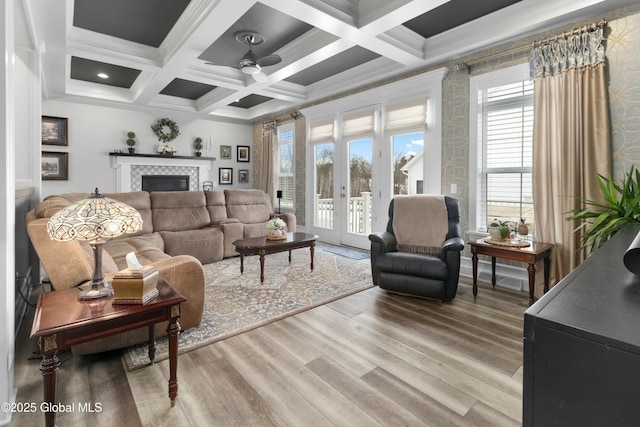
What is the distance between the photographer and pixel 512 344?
92.2 inches

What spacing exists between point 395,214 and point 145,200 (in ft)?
11.5

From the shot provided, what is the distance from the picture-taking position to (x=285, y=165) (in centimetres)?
721

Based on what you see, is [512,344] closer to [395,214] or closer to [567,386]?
[395,214]

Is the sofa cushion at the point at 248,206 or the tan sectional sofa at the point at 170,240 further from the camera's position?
the sofa cushion at the point at 248,206

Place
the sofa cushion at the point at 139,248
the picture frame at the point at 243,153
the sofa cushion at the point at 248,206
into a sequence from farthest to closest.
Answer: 1. the picture frame at the point at 243,153
2. the sofa cushion at the point at 248,206
3. the sofa cushion at the point at 139,248

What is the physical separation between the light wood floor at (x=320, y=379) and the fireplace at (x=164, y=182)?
4318mm

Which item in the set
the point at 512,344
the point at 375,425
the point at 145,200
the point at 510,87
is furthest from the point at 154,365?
the point at 510,87

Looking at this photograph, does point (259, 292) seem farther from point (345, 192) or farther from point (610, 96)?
point (610, 96)

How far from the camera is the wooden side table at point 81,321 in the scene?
1390mm

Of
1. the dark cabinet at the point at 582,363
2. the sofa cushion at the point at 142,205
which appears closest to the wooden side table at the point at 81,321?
the dark cabinet at the point at 582,363

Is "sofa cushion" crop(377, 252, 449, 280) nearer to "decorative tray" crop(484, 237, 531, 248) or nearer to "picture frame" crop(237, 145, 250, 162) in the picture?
"decorative tray" crop(484, 237, 531, 248)

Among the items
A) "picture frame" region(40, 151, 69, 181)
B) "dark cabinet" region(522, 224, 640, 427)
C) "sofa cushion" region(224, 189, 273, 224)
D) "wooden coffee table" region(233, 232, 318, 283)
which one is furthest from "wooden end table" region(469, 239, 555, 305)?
"picture frame" region(40, 151, 69, 181)

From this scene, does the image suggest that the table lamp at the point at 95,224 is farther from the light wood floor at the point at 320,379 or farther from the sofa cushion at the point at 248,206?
the sofa cushion at the point at 248,206

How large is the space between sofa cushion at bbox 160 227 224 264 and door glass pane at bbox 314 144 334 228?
2116 millimetres
